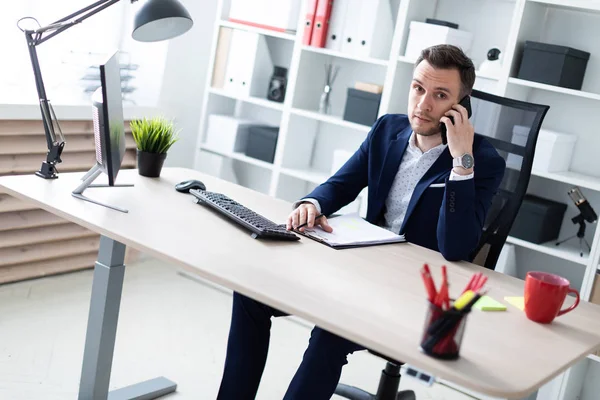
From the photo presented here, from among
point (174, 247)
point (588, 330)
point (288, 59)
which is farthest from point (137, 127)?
point (288, 59)

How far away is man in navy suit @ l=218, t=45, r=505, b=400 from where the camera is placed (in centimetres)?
225

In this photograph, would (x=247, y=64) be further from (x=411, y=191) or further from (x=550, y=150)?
(x=411, y=191)

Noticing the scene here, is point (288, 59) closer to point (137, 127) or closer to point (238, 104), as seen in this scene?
point (238, 104)

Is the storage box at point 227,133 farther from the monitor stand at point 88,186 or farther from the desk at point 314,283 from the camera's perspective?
the monitor stand at point 88,186

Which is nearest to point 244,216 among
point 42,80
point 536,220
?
point 42,80

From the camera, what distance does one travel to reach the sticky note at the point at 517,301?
1.96 metres

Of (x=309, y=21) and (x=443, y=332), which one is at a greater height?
(x=309, y=21)

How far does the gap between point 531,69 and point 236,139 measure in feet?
5.32

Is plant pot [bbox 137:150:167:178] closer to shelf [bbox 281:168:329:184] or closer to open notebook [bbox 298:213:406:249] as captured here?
open notebook [bbox 298:213:406:249]

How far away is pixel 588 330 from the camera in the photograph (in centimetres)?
190

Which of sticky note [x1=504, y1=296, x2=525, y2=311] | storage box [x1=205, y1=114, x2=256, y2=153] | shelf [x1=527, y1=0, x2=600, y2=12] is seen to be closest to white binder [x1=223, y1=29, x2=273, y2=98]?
storage box [x1=205, y1=114, x2=256, y2=153]

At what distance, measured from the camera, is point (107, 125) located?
2.17 meters

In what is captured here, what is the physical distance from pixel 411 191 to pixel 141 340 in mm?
1416

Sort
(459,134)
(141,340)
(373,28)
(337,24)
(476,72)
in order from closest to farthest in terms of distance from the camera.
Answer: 1. (459,134)
2. (141,340)
3. (476,72)
4. (373,28)
5. (337,24)
